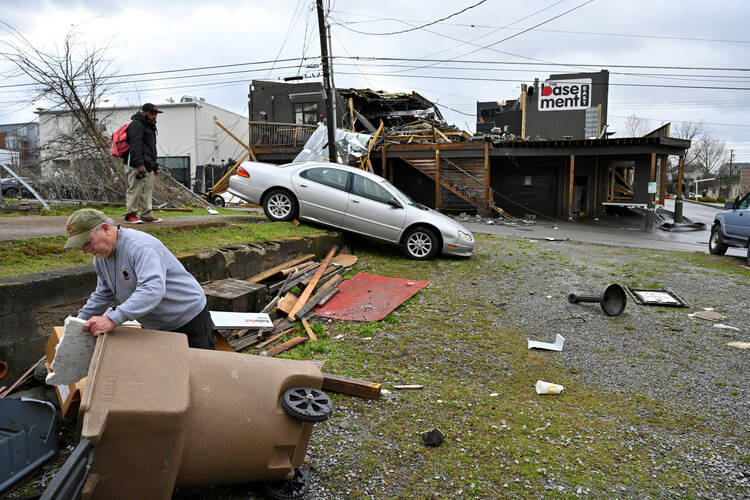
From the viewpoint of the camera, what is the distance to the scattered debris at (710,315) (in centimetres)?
682

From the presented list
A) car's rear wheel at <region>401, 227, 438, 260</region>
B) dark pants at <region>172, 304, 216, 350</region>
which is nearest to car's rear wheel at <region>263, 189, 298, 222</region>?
car's rear wheel at <region>401, 227, 438, 260</region>

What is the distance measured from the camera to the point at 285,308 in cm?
636

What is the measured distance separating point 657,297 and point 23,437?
791 cm

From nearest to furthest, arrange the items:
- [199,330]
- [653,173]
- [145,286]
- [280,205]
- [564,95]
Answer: [145,286], [199,330], [280,205], [653,173], [564,95]

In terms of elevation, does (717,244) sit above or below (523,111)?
below

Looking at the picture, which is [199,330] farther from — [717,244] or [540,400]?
[717,244]

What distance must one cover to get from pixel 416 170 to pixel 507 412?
71.2 ft

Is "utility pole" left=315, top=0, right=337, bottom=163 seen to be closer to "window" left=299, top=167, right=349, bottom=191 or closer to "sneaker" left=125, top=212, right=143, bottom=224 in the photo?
"window" left=299, top=167, right=349, bottom=191

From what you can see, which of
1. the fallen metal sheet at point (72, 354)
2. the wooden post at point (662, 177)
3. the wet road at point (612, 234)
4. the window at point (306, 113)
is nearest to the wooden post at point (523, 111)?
the wooden post at point (662, 177)

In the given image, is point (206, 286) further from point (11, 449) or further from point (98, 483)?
point (98, 483)

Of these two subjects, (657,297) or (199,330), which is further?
(657,297)

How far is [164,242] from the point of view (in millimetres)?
6613

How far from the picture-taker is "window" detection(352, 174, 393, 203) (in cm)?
973

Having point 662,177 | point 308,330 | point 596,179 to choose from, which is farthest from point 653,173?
point 308,330
